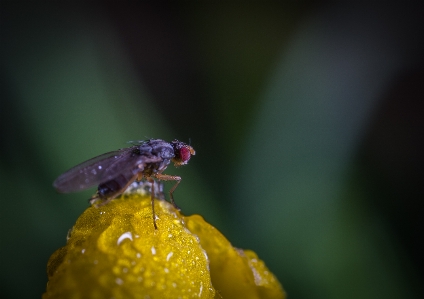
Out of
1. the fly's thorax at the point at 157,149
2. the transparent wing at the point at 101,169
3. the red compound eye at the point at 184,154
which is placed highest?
the transparent wing at the point at 101,169

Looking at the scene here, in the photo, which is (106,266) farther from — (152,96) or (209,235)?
(152,96)

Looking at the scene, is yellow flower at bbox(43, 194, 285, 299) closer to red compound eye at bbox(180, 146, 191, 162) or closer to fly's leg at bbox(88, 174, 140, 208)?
fly's leg at bbox(88, 174, 140, 208)

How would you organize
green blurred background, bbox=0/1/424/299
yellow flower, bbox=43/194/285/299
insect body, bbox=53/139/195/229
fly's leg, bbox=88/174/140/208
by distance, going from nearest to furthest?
yellow flower, bbox=43/194/285/299
fly's leg, bbox=88/174/140/208
insect body, bbox=53/139/195/229
green blurred background, bbox=0/1/424/299

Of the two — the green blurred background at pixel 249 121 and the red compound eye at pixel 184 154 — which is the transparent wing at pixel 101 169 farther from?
the green blurred background at pixel 249 121

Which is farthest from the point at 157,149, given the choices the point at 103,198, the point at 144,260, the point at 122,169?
the point at 144,260

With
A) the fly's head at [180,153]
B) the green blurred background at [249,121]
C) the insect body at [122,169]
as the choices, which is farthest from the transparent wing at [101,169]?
the green blurred background at [249,121]

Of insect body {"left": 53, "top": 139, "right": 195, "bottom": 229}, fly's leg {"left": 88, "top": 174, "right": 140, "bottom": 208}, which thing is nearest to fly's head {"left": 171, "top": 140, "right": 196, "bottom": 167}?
insect body {"left": 53, "top": 139, "right": 195, "bottom": 229}

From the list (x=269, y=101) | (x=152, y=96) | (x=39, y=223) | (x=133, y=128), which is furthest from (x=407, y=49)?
(x=39, y=223)
